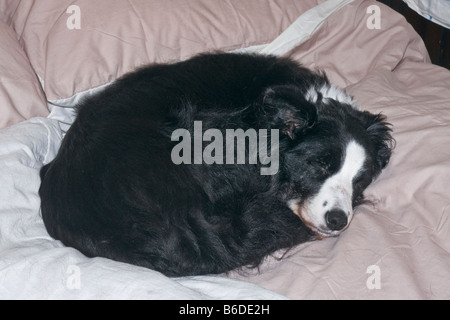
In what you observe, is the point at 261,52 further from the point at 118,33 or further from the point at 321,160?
the point at 321,160

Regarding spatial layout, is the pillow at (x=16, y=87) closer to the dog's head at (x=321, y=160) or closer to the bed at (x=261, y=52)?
the bed at (x=261, y=52)

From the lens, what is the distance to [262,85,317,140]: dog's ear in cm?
209

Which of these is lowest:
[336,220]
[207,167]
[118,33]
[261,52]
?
[336,220]

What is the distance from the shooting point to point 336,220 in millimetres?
2016

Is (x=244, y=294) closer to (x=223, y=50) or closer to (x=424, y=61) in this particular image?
(x=223, y=50)

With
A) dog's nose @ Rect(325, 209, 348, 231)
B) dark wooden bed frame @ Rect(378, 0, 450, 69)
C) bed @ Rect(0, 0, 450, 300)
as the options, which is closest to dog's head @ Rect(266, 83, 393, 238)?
dog's nose @ Rect(325, 209, 348, 231)

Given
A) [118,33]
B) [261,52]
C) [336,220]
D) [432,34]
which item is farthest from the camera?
[432,34]

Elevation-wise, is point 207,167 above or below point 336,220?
above

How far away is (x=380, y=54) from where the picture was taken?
9.40 feet

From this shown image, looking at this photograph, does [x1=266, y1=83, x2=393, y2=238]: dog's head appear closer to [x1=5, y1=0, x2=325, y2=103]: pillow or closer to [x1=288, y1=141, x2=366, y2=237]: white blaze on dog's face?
[x1=288, y1=141, x2=366, y2=237]: white blaze on dog's face

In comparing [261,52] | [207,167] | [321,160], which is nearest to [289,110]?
[321,160]

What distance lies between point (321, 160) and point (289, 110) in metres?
0.22

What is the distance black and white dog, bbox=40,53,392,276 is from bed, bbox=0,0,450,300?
0.09 metres
